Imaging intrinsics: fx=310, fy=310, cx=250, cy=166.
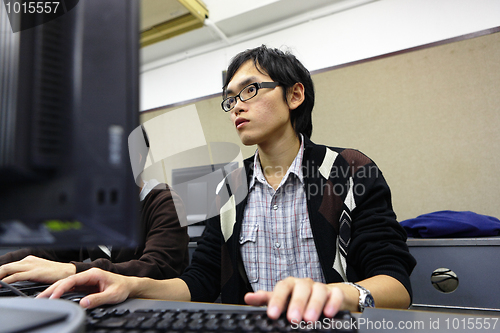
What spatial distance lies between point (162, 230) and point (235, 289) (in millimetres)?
334

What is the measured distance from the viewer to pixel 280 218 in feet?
3.30

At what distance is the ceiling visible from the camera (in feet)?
8.23

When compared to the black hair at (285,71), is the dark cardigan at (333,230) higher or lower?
lower

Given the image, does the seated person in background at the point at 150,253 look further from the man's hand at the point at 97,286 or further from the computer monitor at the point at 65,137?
the computer monitor at the point at 65,137

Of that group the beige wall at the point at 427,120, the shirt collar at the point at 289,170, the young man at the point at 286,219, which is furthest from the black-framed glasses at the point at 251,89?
the beige wall at the point at 427,120

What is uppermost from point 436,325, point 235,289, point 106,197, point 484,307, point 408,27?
point 408,27

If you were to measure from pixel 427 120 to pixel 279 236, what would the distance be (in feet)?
5.50

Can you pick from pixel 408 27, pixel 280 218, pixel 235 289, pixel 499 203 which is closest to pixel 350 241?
pixel 280 218

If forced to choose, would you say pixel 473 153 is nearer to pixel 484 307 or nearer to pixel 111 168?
pixel 484 307

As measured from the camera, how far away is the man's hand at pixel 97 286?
0.49 metres

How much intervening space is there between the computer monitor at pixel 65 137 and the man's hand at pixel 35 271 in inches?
17.8

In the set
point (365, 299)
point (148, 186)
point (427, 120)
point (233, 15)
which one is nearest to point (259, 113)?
point (148, 186)

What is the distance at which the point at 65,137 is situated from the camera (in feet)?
0.96

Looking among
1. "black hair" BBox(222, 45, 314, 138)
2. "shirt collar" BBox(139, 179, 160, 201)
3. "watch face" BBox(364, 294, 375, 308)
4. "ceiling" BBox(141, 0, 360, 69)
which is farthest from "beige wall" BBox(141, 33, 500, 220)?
"watch face" BBox(364, 294, 375, 308)
